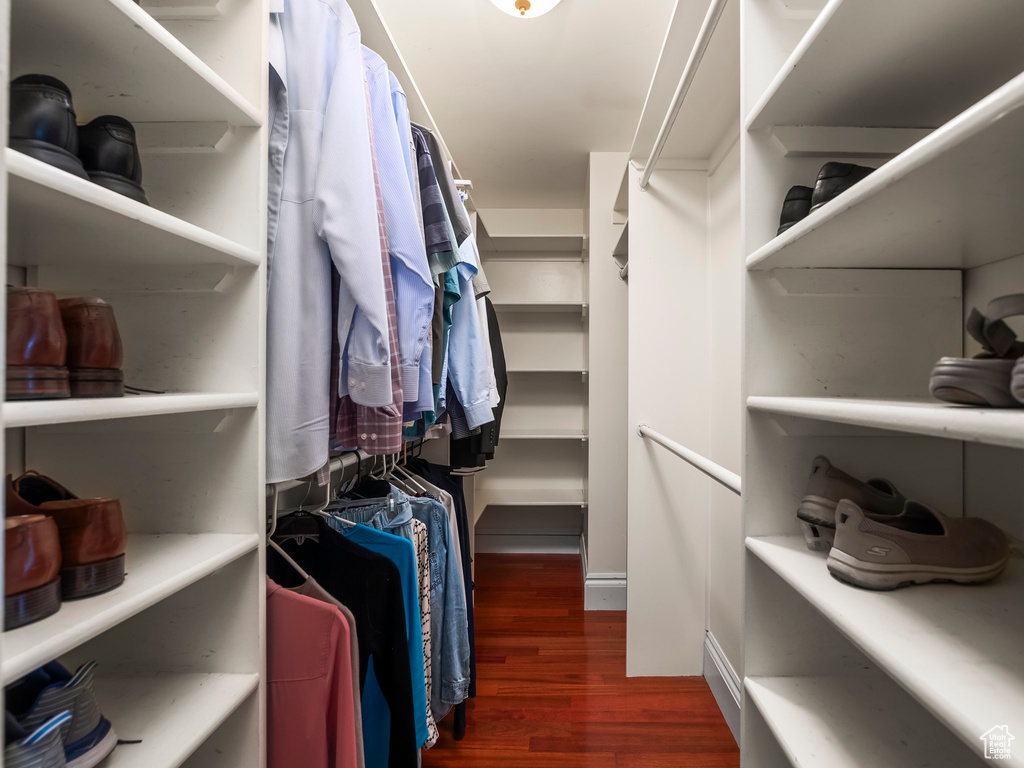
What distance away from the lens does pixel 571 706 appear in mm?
1788

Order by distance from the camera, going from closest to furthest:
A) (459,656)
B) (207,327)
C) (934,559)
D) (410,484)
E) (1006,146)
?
(1006,146), (934,559), (207,327), (459,656), (410,484)

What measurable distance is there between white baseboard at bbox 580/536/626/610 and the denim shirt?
1.19 meters

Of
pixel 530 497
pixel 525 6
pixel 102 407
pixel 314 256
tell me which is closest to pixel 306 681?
pixel 102 407

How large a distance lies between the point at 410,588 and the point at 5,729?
74cm

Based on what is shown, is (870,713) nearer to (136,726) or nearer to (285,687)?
(285,687)

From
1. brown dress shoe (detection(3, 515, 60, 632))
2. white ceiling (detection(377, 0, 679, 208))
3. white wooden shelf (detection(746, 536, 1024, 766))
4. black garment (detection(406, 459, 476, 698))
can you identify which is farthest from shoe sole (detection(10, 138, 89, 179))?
black garment (detection(406, 459, 476, 698))

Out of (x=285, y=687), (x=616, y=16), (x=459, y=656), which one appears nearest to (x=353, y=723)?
(x=285, y=687)

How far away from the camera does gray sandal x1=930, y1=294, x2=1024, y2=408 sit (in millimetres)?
471

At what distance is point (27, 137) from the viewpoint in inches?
21.9

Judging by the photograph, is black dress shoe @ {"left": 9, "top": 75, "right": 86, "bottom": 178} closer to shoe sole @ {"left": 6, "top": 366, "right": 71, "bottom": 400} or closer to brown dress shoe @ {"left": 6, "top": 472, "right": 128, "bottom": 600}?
shoe sole @ {"left": 6, "top": 366, "right": 71, "bottom": 400}

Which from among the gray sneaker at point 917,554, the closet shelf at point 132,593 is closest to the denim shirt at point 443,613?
the closet shelf at point 132,593

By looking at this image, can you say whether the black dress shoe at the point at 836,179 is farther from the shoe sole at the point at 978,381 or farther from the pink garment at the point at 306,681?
the pink garment at the point at 306,681

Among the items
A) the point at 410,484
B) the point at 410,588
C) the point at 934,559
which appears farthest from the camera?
the point at 410,484

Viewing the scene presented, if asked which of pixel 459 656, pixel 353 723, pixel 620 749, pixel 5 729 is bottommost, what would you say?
pixel 620 749
